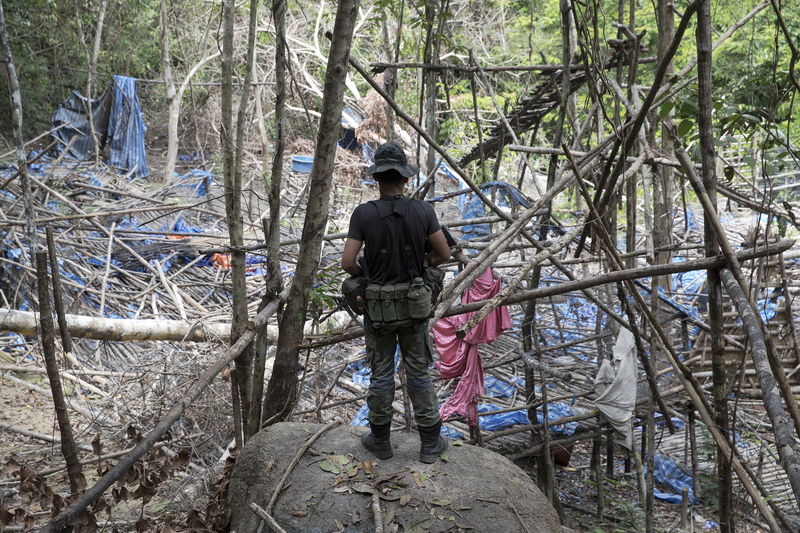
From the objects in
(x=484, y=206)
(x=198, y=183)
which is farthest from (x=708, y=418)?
(x=198, y=183)

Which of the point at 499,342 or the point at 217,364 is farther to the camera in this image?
the point at 499,342

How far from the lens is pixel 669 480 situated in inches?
252

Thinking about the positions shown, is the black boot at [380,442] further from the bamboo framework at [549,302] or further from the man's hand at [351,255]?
the man's hand at [351,255]

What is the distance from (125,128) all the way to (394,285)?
47.4ft

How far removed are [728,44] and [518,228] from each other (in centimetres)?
1460

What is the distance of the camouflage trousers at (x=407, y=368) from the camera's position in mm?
3428

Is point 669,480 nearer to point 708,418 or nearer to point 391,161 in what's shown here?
point 708,418

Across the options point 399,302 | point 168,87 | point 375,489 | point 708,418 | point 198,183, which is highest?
point 168,87

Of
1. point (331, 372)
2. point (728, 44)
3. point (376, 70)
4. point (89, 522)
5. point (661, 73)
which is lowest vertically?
point (331, 372)

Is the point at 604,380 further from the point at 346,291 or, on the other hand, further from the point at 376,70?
the point at 376,70

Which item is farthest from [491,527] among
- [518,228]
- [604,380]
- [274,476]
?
[604,380]

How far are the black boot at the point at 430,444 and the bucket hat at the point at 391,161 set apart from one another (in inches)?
52.4

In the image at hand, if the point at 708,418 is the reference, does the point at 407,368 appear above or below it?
above

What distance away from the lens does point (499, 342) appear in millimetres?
6117
